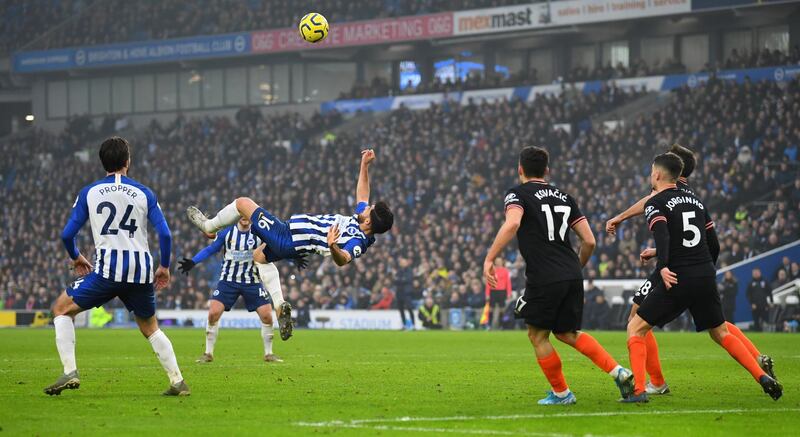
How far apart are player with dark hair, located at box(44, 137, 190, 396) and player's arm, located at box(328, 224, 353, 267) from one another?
160 centimetres

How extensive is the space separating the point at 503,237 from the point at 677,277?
2064 mm

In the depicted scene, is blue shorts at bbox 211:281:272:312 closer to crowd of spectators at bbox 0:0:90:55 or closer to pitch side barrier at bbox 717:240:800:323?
pitch side barrier at bbox 717:240:800:323

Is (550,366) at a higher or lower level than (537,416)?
higher

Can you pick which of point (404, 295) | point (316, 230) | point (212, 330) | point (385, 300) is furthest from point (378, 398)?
point (385, 300)

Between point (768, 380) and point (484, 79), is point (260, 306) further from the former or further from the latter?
point (484, 79)

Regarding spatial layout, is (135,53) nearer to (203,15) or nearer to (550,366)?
(203,15)

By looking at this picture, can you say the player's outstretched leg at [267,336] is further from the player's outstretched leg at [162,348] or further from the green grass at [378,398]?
the player's outstretched leg at [162,348]

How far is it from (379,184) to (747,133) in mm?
14273

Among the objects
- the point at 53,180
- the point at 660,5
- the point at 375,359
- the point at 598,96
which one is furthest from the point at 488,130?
the point at 375,359

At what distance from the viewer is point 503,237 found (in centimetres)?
1054

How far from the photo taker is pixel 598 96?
45.9m

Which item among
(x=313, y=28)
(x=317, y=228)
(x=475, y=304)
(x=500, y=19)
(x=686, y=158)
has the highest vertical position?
(x=500, y=19)

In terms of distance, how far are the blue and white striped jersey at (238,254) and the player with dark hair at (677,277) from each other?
9015 millimetres

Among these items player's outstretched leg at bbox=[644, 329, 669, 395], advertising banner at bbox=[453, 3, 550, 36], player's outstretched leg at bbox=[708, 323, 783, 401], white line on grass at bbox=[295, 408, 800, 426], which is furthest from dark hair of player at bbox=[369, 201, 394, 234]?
advertising banner at bbox=[453, 3, 550, 36]
